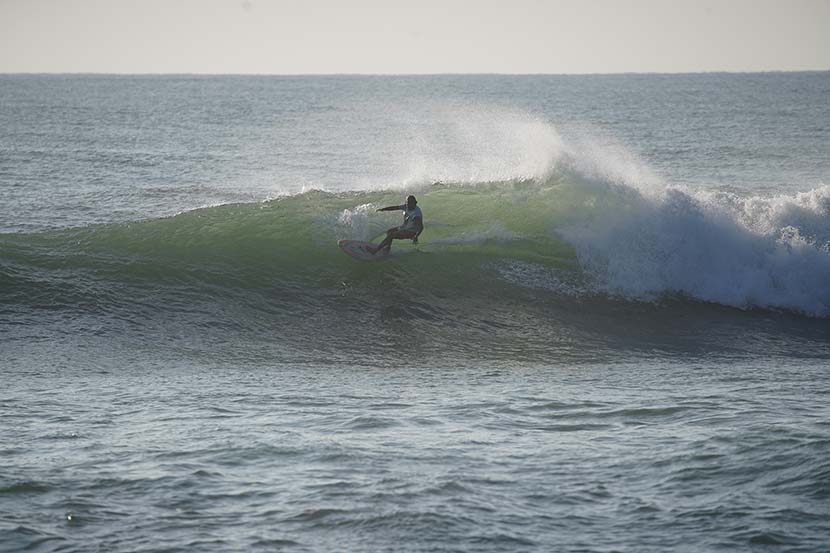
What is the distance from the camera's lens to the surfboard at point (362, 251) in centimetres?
1764

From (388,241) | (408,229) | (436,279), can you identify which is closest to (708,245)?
(436,279)

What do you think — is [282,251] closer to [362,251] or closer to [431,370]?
[362,251]

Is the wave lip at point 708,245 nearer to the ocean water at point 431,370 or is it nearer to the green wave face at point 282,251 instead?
the ocean water at point 431,370

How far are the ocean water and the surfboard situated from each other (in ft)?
0.91

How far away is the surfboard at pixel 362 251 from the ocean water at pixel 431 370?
276 mm

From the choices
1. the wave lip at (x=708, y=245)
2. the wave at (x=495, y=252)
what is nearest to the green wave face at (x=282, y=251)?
the wave at (x=495, y=252)

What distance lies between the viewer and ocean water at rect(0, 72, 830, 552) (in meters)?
7.92

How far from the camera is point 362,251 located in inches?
696

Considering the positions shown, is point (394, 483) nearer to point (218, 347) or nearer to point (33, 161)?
point (218, 347)

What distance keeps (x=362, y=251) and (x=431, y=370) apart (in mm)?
5124

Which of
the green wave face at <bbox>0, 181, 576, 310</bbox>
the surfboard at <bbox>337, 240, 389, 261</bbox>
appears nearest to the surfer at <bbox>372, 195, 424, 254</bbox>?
the surfboard at <bbox>337, 240, 389, 261</bbox>

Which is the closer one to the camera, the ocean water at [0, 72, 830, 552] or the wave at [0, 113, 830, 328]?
the ocean water at [0, 72, 830, 552]

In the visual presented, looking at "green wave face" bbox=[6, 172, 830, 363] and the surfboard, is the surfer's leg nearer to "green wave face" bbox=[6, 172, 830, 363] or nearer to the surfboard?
the surfboard

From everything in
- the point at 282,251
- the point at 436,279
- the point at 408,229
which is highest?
the point at 408,229
